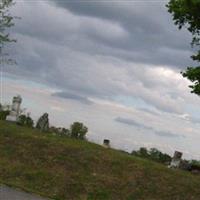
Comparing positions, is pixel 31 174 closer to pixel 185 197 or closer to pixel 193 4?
pixel 185 197

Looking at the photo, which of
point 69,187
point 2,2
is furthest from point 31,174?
point 2,2

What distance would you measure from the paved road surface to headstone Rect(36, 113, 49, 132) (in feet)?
39.8

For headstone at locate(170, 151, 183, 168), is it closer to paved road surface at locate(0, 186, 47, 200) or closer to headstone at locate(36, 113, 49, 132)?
headstone at locate(36, 113, 49, 132)

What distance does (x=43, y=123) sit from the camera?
102 ft

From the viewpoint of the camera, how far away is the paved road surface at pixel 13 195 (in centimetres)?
1739

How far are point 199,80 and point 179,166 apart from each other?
4316 millimetres

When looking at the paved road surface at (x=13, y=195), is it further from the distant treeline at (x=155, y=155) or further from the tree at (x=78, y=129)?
the tree at (x=78, y=129)

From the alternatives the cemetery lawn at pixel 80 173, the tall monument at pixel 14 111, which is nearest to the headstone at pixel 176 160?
the cemetery lawn at pixel 80 173

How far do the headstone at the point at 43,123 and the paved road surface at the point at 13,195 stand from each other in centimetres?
1214

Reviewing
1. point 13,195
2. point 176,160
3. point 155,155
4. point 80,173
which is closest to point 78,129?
point 155,155

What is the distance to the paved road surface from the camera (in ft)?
57.0

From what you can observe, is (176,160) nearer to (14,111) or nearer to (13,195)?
(14,111)

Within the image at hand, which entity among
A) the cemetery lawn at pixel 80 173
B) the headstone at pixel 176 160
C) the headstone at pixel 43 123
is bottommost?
the cemetery lawn at pixel 80 173

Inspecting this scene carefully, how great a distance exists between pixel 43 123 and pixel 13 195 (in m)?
13.4
